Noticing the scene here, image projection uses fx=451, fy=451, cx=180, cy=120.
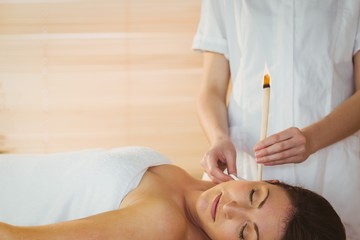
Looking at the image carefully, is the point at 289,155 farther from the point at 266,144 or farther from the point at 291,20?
the point at 291,20

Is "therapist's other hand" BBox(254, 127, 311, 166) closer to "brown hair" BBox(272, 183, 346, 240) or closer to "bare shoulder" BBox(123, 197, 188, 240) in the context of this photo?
"brown hair" BBox(272, 183, 346, 240)

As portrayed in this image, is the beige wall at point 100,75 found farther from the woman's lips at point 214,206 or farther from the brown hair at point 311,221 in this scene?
the brown hair at point 311,221

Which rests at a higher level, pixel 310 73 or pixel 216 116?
pixel 310 73

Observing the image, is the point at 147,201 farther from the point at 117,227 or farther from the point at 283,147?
the point at 283,147

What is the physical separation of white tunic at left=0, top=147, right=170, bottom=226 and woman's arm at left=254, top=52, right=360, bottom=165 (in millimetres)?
451

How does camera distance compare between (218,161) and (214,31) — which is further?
(214,31)

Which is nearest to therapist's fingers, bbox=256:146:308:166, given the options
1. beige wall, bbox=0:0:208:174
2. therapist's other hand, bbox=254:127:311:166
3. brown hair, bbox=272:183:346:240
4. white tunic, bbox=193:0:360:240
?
therapist's other hand, bbox=254:127:311:166

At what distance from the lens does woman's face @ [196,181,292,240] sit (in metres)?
1.45

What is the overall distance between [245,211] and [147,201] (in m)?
0.33

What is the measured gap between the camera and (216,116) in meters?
1.79

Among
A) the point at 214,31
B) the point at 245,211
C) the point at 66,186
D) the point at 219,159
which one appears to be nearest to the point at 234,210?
the point at 245,211

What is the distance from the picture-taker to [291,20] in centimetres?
171

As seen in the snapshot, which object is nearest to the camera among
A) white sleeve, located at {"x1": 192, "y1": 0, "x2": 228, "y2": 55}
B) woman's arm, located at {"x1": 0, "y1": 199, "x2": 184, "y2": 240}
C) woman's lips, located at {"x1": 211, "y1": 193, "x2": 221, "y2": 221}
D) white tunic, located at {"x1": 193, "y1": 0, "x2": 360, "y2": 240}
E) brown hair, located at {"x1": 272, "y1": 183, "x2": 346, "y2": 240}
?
woman's arm, located at {"x1": 0, "y1": 199, "x2": 184, "y2": 240}

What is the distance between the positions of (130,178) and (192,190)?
299 mm
